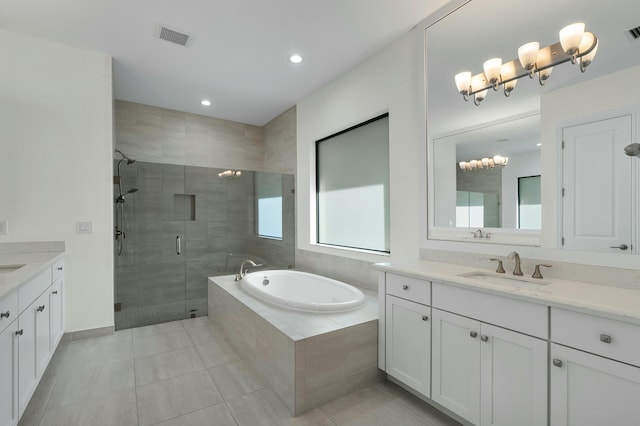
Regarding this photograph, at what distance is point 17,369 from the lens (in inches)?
60.6

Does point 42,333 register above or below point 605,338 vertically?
below

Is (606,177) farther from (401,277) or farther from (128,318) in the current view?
(128,318)

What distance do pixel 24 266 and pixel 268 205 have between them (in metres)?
2.50

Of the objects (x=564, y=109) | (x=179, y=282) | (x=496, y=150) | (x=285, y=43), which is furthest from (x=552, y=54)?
(x=179, y=282)

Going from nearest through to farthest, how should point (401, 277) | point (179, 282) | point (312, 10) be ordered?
1. point (401, 277)
2. point (312, 10)
3. point (179, 282)

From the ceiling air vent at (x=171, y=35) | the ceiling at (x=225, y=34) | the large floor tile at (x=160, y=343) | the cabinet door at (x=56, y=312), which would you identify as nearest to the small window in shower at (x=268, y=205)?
the ceiling at (x=225, y=34)

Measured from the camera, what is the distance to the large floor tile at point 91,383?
1993mm

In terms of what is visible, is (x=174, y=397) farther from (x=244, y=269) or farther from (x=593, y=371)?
(x=593, y=371)

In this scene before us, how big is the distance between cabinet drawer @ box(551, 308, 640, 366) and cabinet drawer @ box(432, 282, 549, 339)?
0.16 ft

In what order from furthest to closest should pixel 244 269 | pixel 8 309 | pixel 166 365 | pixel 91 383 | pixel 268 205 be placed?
pixel 268 205 < pixel 244 269 < pixel 166 365 < pixel 91 383 < pixel 8 309

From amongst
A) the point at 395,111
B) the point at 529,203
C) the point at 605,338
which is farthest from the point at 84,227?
the point at 605,338

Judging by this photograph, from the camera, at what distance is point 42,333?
202cm

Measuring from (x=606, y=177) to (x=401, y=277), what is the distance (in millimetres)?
1148

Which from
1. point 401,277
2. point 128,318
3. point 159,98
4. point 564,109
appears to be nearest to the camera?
point 564,109
